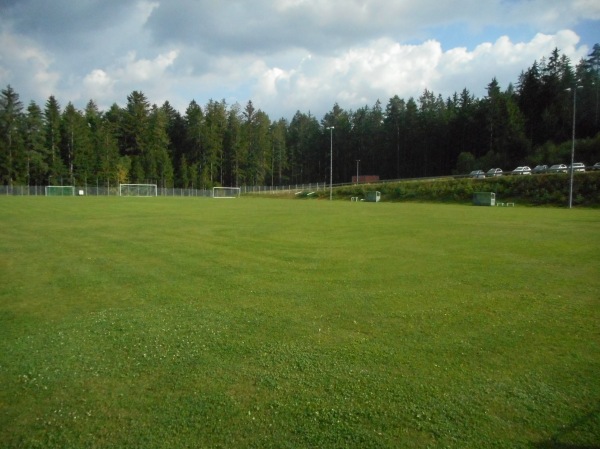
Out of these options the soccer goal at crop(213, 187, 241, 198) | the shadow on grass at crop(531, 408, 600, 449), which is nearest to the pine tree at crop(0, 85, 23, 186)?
the soccer goal at crop(213, 187, 241, 198)

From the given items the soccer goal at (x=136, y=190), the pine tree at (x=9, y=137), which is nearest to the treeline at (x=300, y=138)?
the pine tree at (x=9, y=137)

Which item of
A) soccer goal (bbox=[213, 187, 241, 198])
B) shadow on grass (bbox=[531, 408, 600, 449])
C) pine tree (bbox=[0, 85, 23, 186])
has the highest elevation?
pine tree (bbox=[0, 85, 23, 186])

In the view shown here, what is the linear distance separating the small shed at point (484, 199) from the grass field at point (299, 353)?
144ft

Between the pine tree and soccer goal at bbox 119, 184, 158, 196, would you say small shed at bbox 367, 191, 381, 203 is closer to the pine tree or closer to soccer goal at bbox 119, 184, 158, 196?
soccer goal at bbox 119, 184, 158, 196

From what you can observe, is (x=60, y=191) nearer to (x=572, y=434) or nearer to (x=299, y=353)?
(x=299, y=353)

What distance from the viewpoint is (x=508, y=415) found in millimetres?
4484

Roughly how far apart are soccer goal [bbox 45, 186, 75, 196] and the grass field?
75.0 m

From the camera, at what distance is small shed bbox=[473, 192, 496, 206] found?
5302cm

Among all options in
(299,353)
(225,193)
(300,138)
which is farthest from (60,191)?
(299,353)

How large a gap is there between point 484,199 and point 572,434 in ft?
180

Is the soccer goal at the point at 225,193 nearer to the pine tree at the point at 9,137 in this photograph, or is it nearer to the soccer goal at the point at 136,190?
the soccer goal at the point at 136,190

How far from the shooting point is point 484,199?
54.3 m

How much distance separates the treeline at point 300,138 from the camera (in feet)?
Answer: 267

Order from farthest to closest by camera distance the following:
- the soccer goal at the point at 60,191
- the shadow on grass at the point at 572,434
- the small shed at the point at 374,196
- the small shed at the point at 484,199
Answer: the soccer goal at the point at 60,191, the small shed at the point at 374,196, the small shed at the point at 484,199, the shadow on grass at the point at 572,434
